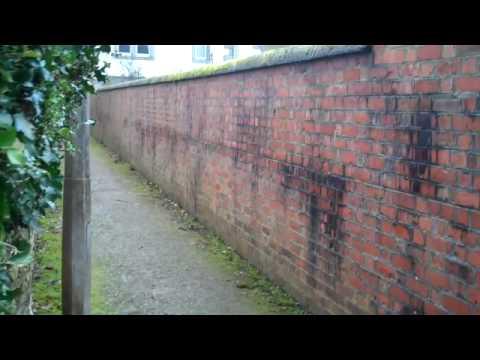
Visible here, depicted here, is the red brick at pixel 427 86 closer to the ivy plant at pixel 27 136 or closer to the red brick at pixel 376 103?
the red brick at pixel 376 103

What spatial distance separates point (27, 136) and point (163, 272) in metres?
4.37

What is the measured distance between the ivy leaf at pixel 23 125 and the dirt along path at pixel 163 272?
3210 mm

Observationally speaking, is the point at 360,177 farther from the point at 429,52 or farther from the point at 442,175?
the point at 429,52

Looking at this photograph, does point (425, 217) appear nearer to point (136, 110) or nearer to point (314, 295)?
point (314, 295)

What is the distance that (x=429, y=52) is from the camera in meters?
3.32

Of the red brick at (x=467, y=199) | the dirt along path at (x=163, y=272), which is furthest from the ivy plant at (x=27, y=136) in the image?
the dirt along path at (x=163, y=272)

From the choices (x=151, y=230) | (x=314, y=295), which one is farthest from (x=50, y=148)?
(x=151, y=230)

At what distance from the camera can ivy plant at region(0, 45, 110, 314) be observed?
2.17m

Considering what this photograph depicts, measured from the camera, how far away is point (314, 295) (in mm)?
4895

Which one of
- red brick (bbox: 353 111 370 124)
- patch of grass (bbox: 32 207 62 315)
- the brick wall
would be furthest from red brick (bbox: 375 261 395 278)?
patch of grass (bbox: 32 207 62 315)

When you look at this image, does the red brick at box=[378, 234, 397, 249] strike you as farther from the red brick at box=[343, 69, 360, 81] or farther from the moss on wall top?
the moss on wall top

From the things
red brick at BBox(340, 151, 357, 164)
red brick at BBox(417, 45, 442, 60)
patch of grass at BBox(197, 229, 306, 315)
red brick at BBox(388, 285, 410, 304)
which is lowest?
patch of grass at BBox(197, 229, 306, 315)

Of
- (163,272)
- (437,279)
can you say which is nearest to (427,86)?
(437,279)
